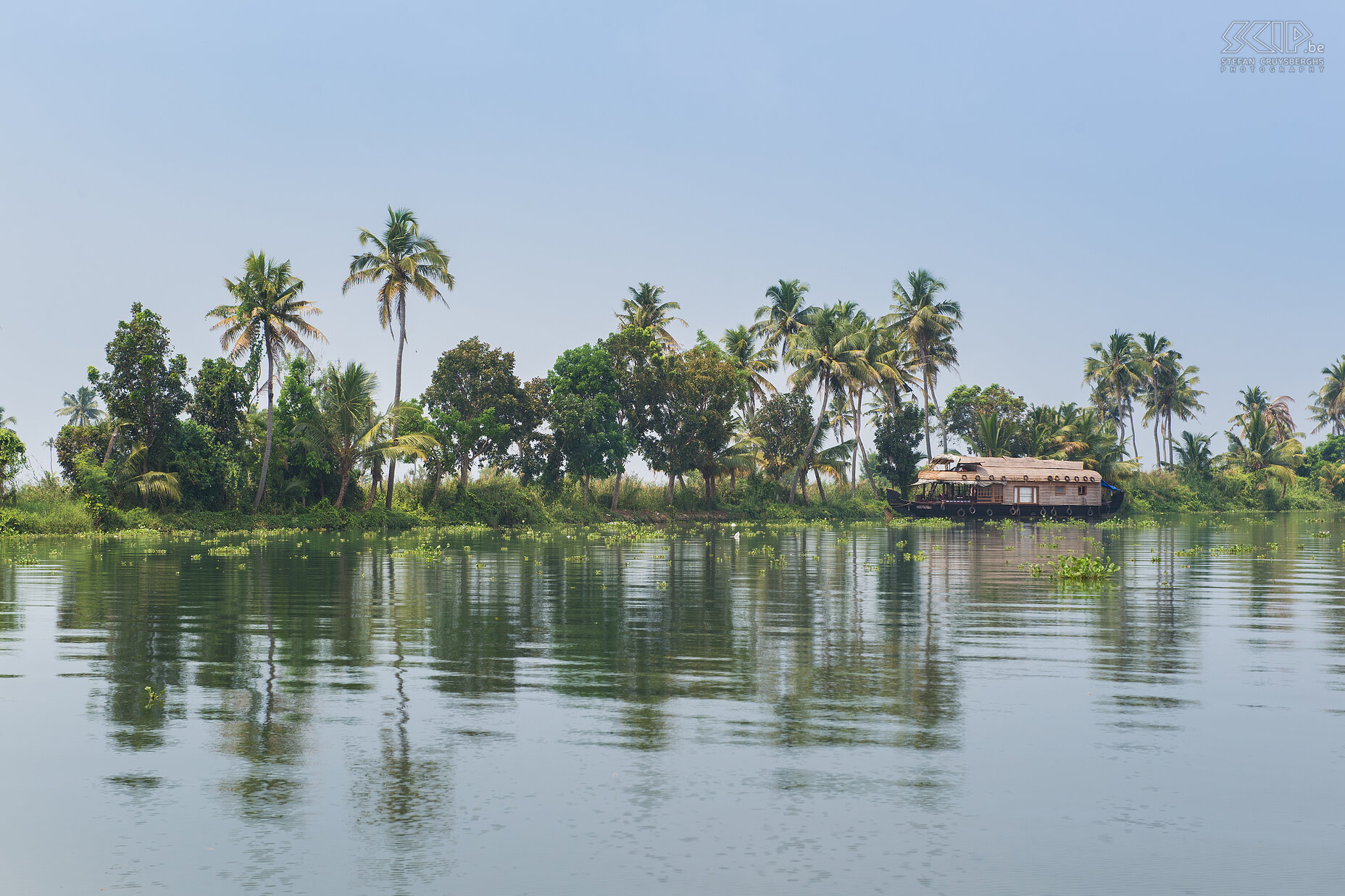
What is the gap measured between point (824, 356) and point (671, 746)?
67.9 metres

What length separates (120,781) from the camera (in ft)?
23.3

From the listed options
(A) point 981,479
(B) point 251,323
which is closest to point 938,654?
(B) point 251,323

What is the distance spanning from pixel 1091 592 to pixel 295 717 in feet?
50.7

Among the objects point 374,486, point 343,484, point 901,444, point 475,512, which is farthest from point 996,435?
point 343,484

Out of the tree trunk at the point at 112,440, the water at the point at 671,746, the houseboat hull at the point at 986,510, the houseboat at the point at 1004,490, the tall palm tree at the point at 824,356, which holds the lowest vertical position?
the water at the point at 671,746

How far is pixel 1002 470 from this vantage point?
2879 inches

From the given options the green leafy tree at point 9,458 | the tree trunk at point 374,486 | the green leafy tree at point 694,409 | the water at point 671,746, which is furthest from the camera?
the green leafy tree at point 694,409

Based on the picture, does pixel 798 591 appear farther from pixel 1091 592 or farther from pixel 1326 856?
pixel 1326 856

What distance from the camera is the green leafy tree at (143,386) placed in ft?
161

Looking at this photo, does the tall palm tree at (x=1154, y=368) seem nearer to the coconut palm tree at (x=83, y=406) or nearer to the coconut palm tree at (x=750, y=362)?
the coconut palm tree at (x=750, y=362)

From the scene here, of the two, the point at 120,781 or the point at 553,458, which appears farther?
the point at 553,458

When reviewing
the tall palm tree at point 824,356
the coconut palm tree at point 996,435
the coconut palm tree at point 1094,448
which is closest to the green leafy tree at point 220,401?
the tall palm tree at point 824,356

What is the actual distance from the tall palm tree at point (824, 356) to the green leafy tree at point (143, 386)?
133 ft

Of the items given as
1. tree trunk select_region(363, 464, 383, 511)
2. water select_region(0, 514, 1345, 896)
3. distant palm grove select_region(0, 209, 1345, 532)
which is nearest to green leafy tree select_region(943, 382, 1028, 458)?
distant palm grove select_region(0, 209, 1345, 532)
